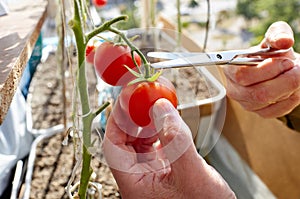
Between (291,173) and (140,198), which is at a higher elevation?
(140,198)

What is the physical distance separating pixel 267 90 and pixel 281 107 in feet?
0.20

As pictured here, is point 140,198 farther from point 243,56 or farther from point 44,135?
point 44,135

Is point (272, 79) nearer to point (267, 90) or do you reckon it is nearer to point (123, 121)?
point (267, 90)

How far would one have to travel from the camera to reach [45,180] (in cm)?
71

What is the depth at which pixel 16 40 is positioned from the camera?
1.81 ft

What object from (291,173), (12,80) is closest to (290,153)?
(291,173)

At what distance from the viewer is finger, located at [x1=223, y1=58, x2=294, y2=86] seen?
0.57 meters

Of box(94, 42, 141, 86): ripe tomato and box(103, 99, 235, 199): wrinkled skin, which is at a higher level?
box(94, 42, 141, 86): ripe tomato

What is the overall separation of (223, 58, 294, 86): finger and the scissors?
1 centimetres

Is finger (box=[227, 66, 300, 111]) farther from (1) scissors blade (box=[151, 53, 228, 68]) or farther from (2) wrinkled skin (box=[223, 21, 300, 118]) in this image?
(1) scissors blade (box=[151, 53, 228, 68])

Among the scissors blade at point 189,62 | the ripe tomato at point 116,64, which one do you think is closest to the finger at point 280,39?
the scissors blade at point 189,62

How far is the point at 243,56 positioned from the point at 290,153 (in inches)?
13.6

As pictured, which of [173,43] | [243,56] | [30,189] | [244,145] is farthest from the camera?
[173,43]

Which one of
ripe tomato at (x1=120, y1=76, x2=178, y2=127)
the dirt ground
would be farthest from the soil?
ripe tomato at (x1=120, y1=76, x2=178, y2=127)
